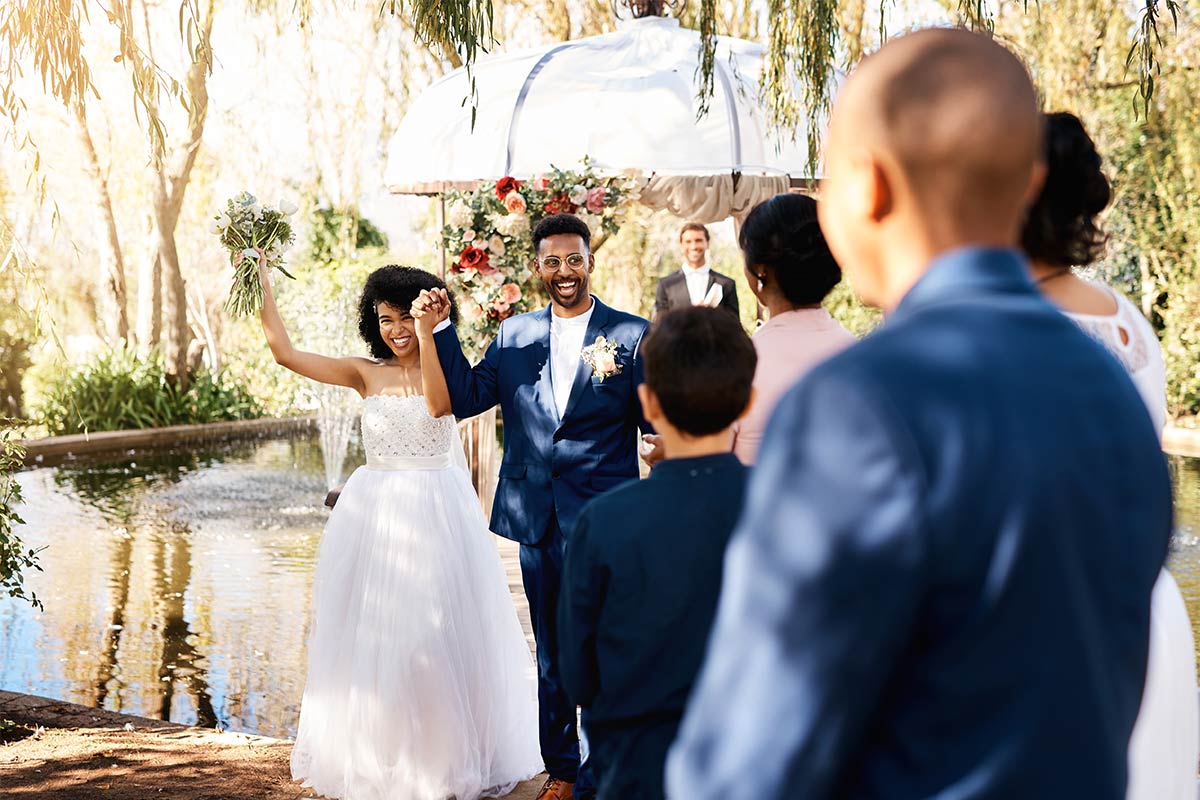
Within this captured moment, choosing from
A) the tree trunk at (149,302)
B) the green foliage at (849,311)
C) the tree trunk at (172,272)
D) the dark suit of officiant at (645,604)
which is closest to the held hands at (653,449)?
the dark suit of officiant at (645,604)

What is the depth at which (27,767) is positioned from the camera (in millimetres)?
4781

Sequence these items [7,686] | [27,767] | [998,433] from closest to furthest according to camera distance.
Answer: [998,433] → [27,767] → [7,686]

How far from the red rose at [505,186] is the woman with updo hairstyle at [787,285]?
465 cm

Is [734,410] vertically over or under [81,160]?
under

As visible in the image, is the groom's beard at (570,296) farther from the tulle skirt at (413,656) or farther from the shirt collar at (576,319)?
the tulle skirt at (413,656)

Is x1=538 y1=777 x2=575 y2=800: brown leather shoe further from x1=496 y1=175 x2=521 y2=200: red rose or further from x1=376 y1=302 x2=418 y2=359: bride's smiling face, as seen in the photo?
x1=496 y1=175 x2=521 y2=200: red rose

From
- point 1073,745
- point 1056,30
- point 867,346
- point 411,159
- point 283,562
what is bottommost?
point 283,562

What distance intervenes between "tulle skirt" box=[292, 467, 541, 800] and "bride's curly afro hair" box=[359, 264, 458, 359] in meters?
0.56

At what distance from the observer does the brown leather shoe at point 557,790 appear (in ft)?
14.4

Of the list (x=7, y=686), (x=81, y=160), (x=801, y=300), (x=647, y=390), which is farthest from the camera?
(x=81, y=160)

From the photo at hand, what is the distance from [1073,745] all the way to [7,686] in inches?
270

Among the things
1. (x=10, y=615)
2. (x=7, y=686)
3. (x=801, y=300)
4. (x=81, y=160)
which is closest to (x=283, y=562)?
(x=10, y=615)

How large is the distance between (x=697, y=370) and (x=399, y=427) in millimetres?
2886

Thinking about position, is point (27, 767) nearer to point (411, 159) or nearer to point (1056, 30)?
point (411, 159)
